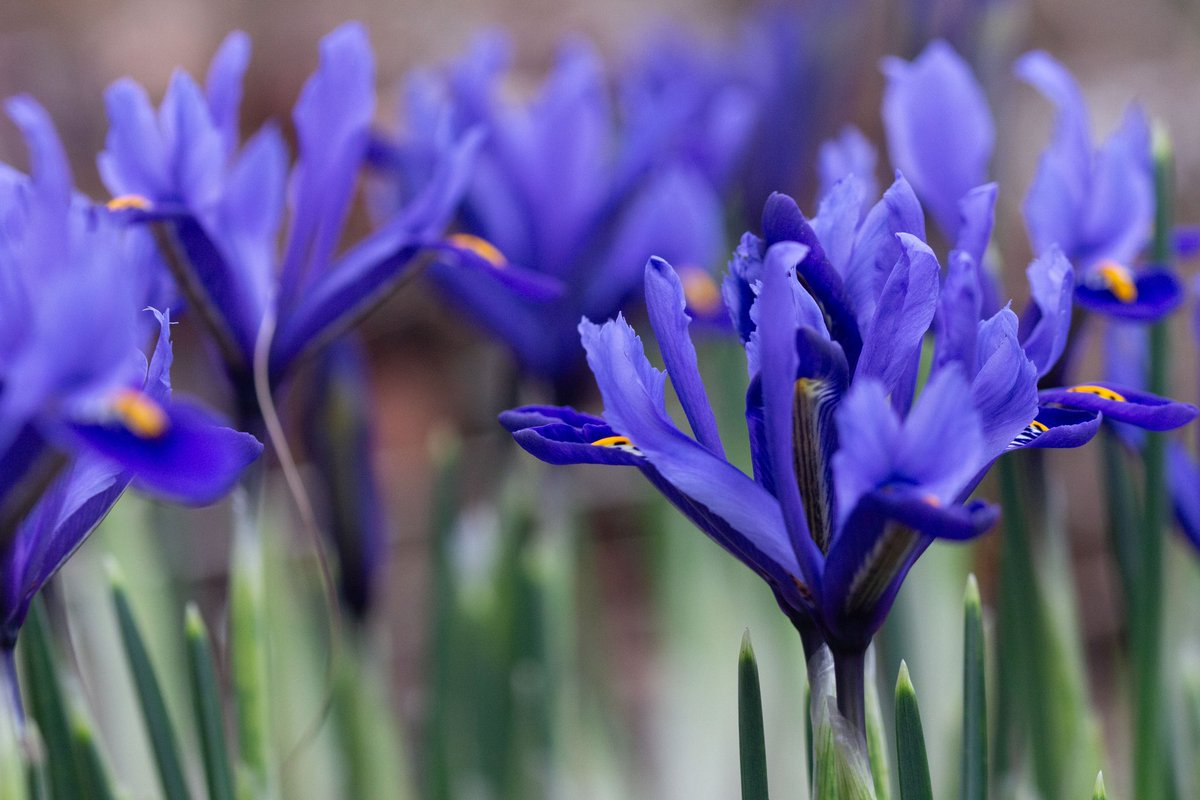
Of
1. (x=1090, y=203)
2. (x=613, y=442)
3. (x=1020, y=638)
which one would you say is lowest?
(x=1020, y=638)

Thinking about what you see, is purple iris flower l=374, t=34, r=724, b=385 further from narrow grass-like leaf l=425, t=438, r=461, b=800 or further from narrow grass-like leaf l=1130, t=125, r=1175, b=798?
narrow grass-like leaf l=1130, t=125, r=1175, b=798

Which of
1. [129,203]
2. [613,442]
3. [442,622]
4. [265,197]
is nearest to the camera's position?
[613,442]

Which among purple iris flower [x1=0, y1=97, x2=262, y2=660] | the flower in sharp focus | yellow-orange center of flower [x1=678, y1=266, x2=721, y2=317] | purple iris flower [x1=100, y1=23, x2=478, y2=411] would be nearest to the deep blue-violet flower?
the flower in sharp focus

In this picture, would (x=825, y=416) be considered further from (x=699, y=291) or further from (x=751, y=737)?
(x=699, y=291)

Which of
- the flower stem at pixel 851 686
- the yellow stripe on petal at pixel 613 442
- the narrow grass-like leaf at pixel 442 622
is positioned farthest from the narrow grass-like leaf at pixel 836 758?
the narrow grass-like leaf at pixel 442 622

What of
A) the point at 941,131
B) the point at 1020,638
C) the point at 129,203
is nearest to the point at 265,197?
the point at 129,203

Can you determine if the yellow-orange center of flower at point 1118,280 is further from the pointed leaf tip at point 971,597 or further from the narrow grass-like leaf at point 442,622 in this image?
the narrow grass-like leaf at point 442,622
